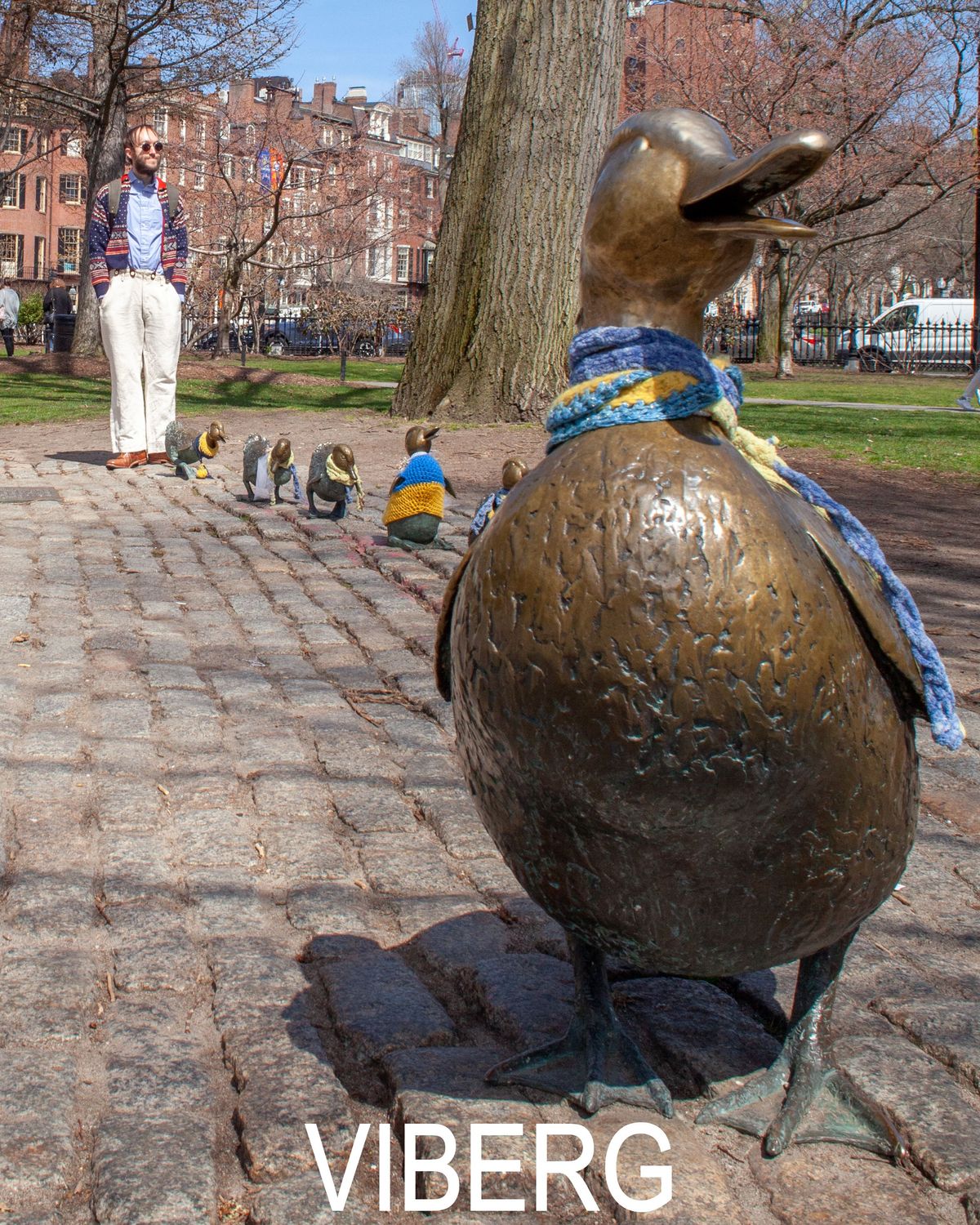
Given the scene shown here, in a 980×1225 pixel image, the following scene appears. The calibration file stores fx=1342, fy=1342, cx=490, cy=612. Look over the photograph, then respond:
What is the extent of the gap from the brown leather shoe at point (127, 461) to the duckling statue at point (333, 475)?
8.65ft

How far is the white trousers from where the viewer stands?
10.2 meters

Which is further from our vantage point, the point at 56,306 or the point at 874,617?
the point at 56,306

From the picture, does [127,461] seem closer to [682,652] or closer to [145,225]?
[145,225]

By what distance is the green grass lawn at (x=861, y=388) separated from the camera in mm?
21688

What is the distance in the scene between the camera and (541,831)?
2.12 meters

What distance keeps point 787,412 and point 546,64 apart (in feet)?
22.8

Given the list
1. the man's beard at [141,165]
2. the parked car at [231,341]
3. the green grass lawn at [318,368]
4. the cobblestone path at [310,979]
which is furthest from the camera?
the parked car at [231,341]

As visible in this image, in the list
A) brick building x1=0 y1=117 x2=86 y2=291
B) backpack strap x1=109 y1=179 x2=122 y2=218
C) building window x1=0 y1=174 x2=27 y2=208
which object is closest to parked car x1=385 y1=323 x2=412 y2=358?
backpack strap x1=109 y1=179 x2=122 y2=218

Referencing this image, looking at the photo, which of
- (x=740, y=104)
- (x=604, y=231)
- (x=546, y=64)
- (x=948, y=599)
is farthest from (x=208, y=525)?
(x=740, y=104)

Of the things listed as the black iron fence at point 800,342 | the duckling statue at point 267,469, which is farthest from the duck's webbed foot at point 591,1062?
the black iron fence at point 800,342

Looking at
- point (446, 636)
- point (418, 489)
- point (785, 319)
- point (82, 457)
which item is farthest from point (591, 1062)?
point (785, 319)

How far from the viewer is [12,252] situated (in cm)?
6675

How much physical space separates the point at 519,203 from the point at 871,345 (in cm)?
2655

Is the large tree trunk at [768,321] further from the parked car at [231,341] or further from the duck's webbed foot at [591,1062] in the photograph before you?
the duck's webbed foot at [591,1062]
